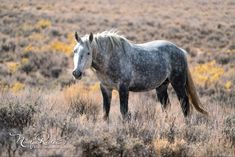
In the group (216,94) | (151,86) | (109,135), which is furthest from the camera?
(216,94)

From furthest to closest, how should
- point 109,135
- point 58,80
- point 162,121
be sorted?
point 58,80 < point 162,121 < point 109,135

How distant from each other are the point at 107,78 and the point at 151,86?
1053mm

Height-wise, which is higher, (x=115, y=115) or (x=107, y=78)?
(x=107, y=78)

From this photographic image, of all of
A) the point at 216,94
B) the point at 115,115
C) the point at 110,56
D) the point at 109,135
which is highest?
the point at 110,56

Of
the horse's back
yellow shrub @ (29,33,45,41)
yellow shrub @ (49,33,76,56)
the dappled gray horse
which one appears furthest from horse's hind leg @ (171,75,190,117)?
yellow shrub @ (29,33,45,41)

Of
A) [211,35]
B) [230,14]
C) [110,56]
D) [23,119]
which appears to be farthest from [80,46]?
[230,14]

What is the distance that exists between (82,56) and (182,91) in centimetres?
286

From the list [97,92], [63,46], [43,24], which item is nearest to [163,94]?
[97,92]

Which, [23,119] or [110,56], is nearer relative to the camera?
[23,119]

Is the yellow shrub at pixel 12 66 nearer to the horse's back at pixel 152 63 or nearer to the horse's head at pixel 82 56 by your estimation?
the horse's back at pixel 152 63

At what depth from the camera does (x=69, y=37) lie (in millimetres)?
24797

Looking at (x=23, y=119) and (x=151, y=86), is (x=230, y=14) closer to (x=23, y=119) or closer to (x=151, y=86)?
(x=151, y=86)

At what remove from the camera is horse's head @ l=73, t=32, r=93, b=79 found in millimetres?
6941
